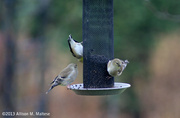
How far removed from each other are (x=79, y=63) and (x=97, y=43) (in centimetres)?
704

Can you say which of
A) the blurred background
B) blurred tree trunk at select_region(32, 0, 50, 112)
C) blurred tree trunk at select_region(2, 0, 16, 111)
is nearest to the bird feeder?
the blurred background

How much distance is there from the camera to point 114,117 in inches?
577

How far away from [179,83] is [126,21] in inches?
256

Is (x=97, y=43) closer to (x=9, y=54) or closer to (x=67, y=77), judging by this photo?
(x=67, y=77)

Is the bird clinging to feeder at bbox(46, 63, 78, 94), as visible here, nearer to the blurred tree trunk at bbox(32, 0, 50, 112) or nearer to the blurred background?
the blurred background

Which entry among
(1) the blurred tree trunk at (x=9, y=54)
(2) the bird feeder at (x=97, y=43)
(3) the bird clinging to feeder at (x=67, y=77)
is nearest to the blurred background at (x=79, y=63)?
(1) the blurred tree trunk at (x=9, y=54)

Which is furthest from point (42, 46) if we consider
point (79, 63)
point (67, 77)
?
point (67, 77)

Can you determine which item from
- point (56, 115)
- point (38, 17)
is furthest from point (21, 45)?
point (56, 115)

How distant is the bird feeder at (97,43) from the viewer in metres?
6.30

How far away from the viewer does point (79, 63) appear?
13.4 metres

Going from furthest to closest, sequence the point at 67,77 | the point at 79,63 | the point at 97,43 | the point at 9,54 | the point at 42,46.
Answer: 1. the point at 79,63
2. the point at 42,46
3. the point at 9,54
4. the point at 67,77
5. the point at 97,43

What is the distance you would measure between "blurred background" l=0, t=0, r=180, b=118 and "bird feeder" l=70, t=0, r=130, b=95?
1379 mm

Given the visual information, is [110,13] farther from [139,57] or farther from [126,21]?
[139,57]

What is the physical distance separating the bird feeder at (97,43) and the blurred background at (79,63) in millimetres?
1379
